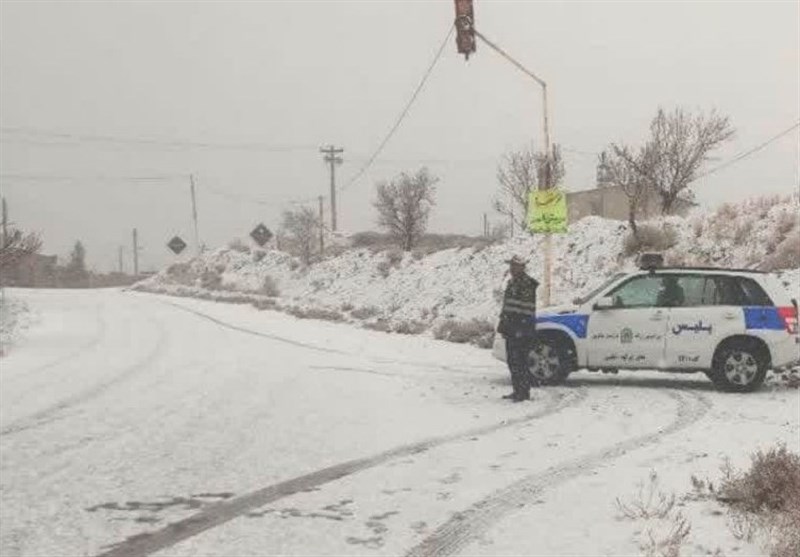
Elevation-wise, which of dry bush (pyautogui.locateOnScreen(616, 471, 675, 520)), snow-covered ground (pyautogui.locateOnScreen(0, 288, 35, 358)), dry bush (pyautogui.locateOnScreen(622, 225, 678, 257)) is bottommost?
dry bush (pyautogui.locateOnScreen(616, 471, 675, 520))

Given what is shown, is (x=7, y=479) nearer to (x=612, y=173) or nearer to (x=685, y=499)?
(x=685, y=499)

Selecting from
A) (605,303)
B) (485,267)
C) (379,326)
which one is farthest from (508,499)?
(485,267)

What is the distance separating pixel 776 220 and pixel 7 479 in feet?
71.6

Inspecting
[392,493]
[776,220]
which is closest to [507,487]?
[392,493]

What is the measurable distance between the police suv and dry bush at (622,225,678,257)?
1413cm

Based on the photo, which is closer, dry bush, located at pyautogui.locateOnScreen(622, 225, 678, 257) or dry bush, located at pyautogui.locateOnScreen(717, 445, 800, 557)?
dry bush, located at pyautogui.locateOnScreen(717, 445, 800, 557)

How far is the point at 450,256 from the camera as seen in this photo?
40.1m

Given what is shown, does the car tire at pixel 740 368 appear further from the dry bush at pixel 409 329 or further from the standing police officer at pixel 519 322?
the dry bush at pixel 409 329

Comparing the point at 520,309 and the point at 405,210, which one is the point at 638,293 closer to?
the point at 520,309

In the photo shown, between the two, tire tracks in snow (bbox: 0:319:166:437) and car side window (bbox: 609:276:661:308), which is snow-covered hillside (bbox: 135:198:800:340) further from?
tire tracks in snow (bbox: 0:319:166:437)

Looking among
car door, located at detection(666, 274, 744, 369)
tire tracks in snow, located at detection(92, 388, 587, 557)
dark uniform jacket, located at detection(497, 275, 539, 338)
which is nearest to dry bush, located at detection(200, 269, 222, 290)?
car door, located at detection(666, 274, 744, 369)

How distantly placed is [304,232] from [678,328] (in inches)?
2212

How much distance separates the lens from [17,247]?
14625 millimetres

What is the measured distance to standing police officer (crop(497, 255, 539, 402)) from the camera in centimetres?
1151
